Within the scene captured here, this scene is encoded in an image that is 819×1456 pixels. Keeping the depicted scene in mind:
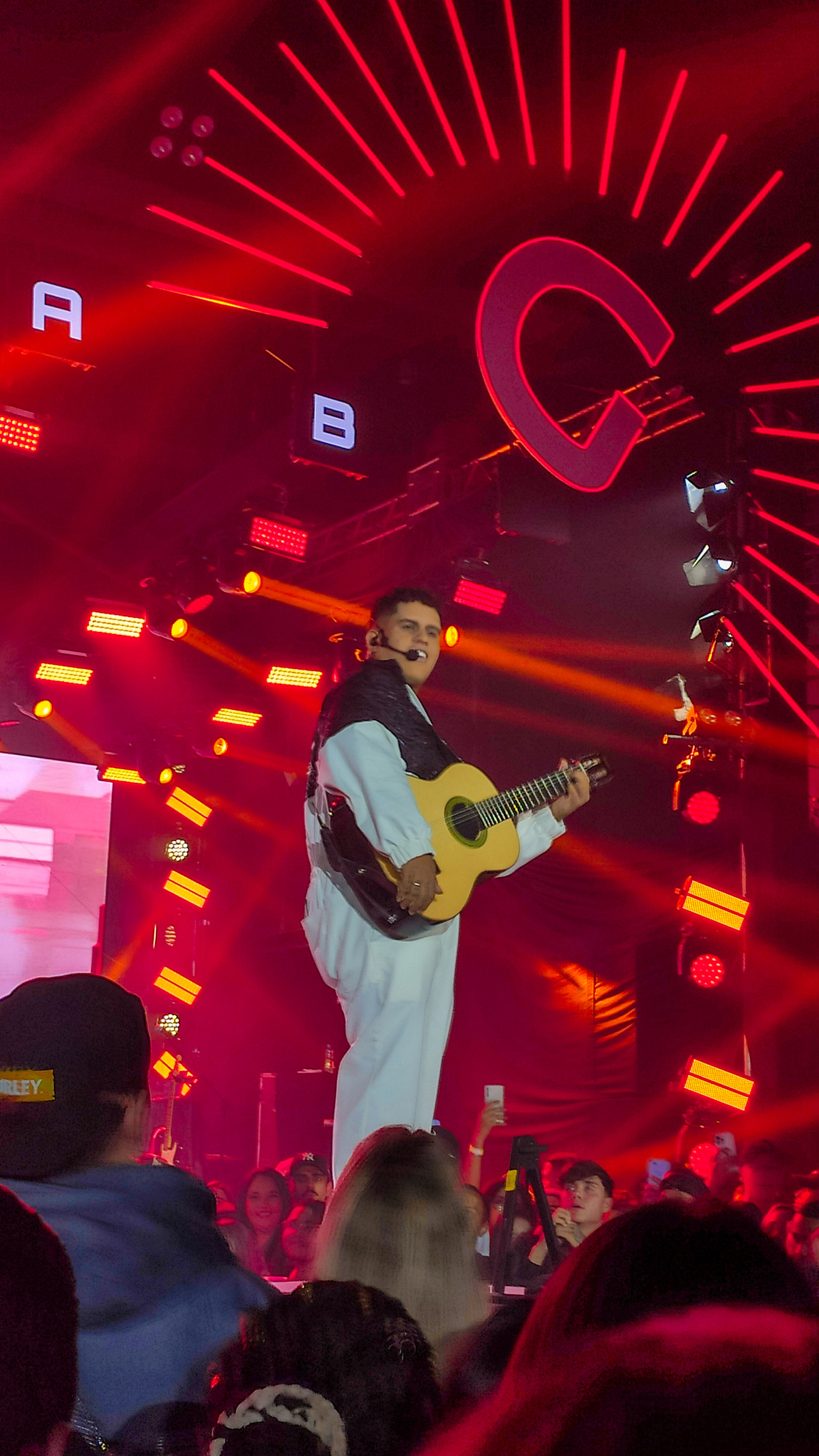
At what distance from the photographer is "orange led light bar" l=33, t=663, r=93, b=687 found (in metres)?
11.7

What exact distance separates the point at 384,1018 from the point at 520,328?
3.34 meters

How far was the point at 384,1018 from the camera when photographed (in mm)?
3717

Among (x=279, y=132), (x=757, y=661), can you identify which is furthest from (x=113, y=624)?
(x=279, y=132)

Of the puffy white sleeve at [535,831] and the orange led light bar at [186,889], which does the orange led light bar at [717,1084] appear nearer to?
the puffy white sleeve at [535,831]

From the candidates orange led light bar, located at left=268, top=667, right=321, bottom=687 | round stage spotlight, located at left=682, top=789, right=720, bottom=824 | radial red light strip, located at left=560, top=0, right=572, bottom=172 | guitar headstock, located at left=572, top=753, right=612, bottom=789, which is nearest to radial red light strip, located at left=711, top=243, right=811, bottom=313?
radial red light strip, located at left=560, top=0, right=572, bottom=172

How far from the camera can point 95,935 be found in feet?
42.8

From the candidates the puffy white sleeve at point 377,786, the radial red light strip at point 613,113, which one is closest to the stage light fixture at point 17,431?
the radial red light strip at point 613,113

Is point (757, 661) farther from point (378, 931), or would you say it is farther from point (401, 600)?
point (378, 931)

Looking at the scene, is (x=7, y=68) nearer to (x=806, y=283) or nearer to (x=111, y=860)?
(x=806, y=283)

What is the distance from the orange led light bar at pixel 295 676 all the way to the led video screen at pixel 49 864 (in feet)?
9.09

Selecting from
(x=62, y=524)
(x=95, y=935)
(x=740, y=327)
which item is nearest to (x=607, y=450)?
(x=740, y=327)

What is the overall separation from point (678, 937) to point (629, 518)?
3545 mm

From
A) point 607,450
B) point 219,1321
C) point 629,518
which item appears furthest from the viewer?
point 629,518

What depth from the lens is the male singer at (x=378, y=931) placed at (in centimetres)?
363
